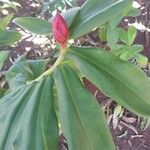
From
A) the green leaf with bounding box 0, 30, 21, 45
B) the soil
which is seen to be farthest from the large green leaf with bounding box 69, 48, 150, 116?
the soil

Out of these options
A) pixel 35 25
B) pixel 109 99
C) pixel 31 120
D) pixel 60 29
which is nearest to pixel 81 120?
pixel 31 120

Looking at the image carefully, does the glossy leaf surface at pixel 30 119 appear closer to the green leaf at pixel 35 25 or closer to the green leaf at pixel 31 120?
the green leaf at pixel 31 120

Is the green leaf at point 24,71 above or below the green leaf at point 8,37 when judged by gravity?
below

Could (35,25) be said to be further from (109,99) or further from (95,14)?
(109,99)

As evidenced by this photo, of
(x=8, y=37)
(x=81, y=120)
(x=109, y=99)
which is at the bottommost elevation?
(x=109, y=99)

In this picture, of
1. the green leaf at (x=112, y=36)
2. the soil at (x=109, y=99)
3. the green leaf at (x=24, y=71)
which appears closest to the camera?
the green leaf at (x=24, y=71)

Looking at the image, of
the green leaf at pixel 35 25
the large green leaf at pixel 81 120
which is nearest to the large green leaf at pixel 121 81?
the large green leaf at pixel 81 120
